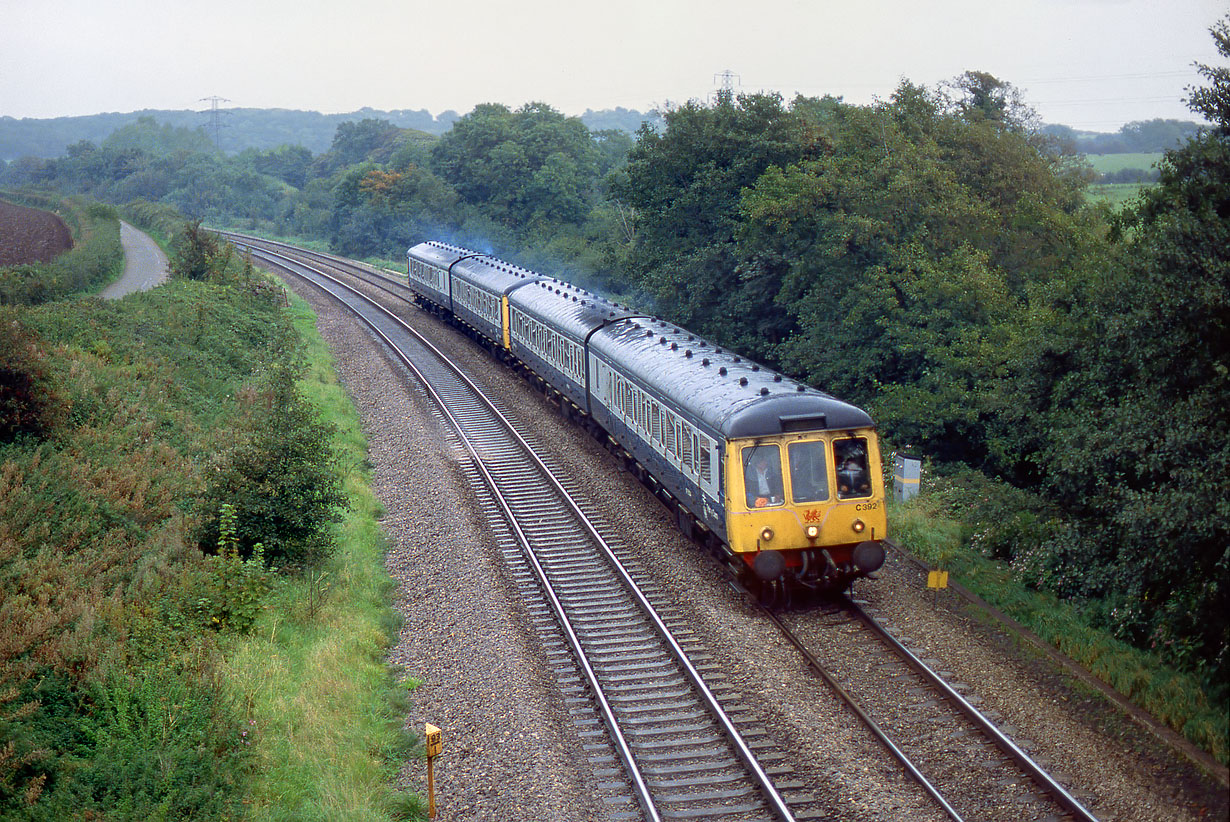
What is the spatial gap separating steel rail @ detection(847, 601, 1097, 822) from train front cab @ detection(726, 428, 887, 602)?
107 centimetres

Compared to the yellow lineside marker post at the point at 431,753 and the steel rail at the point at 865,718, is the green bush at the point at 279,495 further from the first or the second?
the steel rail at the point at 865,718

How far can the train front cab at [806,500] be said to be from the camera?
13984 mm

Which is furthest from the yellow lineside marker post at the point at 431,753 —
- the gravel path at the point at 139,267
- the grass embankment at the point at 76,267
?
the gravel path at the point at 139,267

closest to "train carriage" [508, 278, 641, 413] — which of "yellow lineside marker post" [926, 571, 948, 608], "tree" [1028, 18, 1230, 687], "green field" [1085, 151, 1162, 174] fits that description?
"yellow lineside marker post" [926, 571, 948, 608]

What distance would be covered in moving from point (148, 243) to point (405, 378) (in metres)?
35.7

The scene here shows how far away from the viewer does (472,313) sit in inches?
1453

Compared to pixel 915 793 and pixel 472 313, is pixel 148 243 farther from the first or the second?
pixel 915 793

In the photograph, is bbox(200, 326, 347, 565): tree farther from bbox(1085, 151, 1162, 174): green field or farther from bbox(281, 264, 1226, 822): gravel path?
bbox(1085, 151, 1162, 174): green field

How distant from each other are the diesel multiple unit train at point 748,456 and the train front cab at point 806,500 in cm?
1

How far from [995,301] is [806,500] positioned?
10.8m

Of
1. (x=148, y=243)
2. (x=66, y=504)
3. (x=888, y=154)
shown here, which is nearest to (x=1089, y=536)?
(x=66, y=504)

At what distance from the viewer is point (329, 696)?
38.5 feet

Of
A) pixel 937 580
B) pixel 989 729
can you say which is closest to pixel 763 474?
pixel 937 580

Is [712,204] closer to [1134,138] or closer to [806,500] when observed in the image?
[806,500]
